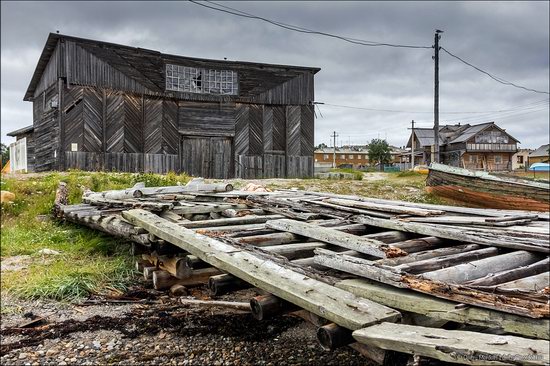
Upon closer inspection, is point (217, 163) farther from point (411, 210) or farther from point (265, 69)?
point (411, 210)

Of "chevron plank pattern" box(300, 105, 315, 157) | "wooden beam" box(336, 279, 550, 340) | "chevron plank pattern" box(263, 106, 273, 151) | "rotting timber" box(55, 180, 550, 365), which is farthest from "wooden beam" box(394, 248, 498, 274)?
"chevron plank pattern" box(300, 105, 315, 157)

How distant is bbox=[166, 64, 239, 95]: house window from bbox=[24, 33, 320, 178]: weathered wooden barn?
48mm

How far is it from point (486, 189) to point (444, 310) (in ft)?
44.9

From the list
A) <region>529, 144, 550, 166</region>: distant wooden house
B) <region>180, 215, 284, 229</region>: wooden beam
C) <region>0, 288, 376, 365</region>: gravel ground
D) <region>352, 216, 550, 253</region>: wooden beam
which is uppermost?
<region>529, 144, 550, 166</region>: distant wooden house

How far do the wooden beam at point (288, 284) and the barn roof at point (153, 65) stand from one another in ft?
56.9

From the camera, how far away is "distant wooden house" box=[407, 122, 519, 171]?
52125mm

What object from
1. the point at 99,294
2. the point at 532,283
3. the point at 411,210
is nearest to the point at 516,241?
the point at 532,283

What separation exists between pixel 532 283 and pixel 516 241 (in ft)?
3.37

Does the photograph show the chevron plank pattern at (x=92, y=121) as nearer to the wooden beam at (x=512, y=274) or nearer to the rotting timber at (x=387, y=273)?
the rotting timber at (x=387, y=273)

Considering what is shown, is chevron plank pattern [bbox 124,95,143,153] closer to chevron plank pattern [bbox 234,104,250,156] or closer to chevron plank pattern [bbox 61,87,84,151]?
chevron plank pattern [bbox 61,87,84,151]

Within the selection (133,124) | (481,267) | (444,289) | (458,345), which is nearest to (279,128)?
(133,124)

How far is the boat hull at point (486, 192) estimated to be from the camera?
43.6 feet

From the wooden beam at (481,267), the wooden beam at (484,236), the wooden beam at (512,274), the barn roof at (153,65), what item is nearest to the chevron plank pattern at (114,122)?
the barn roof at (153,65)

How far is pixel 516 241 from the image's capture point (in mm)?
4008
